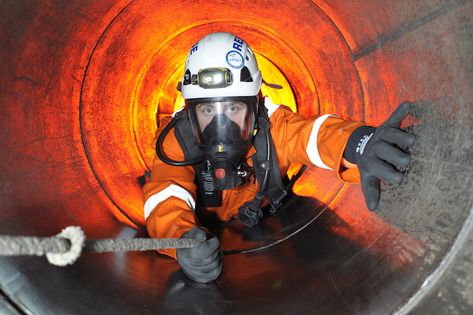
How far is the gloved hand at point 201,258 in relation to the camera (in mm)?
2012

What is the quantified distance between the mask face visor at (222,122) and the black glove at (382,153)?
801 mm

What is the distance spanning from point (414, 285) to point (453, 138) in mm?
491

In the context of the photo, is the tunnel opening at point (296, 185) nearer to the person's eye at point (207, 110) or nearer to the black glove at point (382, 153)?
the black glove at point (382, 153)

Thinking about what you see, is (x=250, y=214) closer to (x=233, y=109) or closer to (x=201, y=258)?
(x=233, y=109)

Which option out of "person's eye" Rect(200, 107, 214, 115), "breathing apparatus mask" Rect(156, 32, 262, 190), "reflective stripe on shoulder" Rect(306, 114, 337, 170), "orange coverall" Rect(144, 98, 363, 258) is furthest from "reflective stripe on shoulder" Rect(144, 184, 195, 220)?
"reflective stripe on shoulder" Rect(306, 114, 337, 170)

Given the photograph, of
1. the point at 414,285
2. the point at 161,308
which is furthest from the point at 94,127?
the point at 414,285

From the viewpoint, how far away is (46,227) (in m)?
1.83

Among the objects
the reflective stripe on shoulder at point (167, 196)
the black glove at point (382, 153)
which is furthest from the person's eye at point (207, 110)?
the black glove at point (382, 153)

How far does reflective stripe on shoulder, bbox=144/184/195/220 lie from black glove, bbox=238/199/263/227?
573 millimetres

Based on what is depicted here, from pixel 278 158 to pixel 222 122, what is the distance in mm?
551

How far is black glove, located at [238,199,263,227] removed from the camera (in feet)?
9.64

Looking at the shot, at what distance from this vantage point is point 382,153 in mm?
1688

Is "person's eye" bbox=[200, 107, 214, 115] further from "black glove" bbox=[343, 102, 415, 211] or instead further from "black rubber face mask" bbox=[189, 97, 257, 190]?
"black glove" bbox=[343, 102, 415, 211]

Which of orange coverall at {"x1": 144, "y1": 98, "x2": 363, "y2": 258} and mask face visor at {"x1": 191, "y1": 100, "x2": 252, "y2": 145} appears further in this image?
mask face visor at {"x1": 191, "y1": 100, "x2": 252, "y2": 145}
